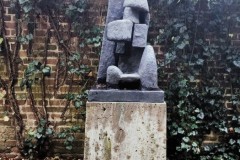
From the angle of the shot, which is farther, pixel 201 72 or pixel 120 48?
pixel 201 72

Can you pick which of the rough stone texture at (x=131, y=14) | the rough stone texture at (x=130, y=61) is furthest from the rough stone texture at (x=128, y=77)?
the rough stone texture at (x=131, y=14)

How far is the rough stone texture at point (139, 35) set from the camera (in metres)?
2.96

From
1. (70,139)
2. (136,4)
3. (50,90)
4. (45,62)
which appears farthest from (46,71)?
(136,4)

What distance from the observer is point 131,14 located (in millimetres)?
2951

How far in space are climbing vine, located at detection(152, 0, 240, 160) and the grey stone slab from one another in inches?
72.1

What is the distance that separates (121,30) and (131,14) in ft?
0.53

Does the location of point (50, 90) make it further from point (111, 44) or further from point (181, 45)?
point (111, 44)

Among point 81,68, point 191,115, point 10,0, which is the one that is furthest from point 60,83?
point 191,115

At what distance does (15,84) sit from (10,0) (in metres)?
1.08

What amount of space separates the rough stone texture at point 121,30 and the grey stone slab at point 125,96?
0.42 m

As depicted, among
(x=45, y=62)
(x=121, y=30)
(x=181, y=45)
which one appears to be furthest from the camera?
(x=45, y=62)

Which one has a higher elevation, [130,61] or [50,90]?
[130,61]

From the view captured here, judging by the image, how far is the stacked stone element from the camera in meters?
2.92

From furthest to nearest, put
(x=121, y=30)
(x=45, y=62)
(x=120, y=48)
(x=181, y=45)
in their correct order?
(x=45, y=62)
(x=181, y=45)
(x=120, y=48)
(x=121, y=30)
